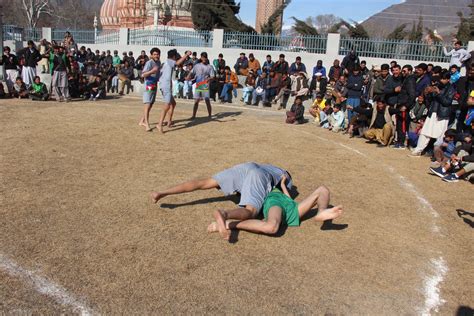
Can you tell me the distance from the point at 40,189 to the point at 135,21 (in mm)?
37525

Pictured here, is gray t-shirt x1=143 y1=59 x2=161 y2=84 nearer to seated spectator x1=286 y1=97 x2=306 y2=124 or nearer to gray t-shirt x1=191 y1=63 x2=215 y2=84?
gray t-shirt x1=191 y1=63 x2=215 y2=84

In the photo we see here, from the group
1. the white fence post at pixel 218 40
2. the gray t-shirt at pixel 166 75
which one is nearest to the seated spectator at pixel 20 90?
the gray t-shirt at pixel 166 75

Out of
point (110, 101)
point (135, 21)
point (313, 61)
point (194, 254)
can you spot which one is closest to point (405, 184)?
point (194, 254)

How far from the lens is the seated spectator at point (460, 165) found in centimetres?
784

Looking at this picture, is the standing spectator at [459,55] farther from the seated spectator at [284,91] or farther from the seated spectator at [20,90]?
the seated spectator at [20,90]

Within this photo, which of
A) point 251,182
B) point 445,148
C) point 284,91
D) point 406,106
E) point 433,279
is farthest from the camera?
point 284,91

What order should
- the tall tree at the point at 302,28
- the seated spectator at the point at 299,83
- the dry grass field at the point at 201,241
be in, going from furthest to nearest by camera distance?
the tall tree at the point at 302,28
the seated spectator at the point at 299,83
the dry grass field at the point at 201,241

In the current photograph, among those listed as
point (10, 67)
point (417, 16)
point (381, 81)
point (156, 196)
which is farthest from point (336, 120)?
point (417, 16)

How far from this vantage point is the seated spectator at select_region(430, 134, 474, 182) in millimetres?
7844

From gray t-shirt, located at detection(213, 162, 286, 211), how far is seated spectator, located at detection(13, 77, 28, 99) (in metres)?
11.4

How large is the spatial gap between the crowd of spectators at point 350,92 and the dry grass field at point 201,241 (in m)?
1.35

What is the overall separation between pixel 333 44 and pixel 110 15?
116ft

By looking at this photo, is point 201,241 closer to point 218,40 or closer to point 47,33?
point 218,40

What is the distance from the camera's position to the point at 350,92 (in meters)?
12.4
